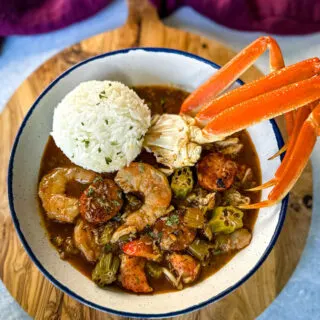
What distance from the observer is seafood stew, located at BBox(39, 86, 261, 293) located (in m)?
2.38

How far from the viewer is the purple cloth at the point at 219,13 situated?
9.96 feet

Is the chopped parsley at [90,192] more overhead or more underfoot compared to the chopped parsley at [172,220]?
more overhead

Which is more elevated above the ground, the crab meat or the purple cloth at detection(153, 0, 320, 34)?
the purple cloth at detection(153, 0, 320, 34)

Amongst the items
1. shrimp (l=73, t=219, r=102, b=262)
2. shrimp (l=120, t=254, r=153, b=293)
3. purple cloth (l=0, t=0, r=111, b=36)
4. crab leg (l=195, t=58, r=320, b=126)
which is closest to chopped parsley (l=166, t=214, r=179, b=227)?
shrimp (l=120, t=254, r=153, b=293)

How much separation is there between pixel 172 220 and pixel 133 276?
13.4 inches

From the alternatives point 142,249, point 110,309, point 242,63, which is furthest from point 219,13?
point 110,309

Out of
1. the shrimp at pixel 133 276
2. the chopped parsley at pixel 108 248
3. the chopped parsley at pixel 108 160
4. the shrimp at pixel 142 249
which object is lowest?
the shrimp at pixel 133 276

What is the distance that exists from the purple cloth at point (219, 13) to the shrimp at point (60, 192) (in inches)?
43.2

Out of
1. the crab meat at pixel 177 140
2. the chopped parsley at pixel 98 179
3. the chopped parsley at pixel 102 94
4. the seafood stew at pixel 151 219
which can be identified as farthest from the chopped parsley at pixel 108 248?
the chopped parsley at pixel 102 94

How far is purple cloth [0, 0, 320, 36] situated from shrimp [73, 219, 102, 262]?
56.6 inches

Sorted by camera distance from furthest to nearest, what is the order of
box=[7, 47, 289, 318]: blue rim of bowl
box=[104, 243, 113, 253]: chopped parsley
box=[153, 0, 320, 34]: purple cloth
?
box=[153, 0, 320, 34]: purple cloth → box=[104, 243, 113, 253]: chopped parsley → box=[7, 47, 289, 318]: blue rim of bowl

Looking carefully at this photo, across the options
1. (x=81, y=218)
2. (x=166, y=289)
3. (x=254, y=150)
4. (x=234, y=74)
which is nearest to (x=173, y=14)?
(x=234, y=74)

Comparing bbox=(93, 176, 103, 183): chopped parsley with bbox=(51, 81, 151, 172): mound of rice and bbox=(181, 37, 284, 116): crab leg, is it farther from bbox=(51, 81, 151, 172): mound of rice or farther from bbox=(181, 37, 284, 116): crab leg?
A: bbox=(181, 37, 284, 116): crab leg

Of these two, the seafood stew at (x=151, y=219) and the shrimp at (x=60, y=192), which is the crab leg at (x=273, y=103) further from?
the shrimp at (x=60, y=192)
